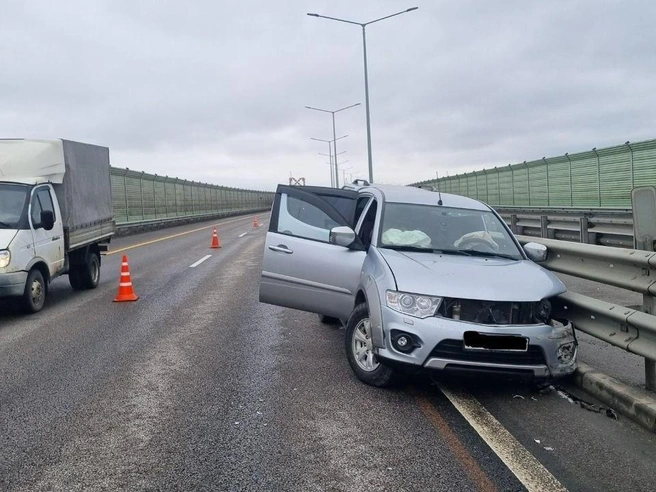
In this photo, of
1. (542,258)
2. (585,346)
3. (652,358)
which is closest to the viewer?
→ (652,358)

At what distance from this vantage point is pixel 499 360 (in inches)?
193

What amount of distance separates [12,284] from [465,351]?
6535mm

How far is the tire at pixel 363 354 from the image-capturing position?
5395 mm

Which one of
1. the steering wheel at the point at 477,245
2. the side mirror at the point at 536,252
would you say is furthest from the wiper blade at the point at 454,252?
the side mirror at the point at 536,252

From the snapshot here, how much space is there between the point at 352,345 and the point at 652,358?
2.36 m

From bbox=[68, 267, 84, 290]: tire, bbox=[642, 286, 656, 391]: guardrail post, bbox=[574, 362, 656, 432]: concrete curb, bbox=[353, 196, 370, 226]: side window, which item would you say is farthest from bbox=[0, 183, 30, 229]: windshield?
bbox=[642, 286, 656, 391]: guardrail post

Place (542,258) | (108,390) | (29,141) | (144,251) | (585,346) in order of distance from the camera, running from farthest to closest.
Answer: (144,251)
(29,141)
(585,346)
(542,258)
(108,390)

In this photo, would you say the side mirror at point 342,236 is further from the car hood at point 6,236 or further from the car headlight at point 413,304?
the car hood at point 6,236

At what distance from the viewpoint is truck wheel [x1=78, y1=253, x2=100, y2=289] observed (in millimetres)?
11852

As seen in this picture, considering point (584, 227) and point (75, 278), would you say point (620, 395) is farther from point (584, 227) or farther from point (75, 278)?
point (584, 227)

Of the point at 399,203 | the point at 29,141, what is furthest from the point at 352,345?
the point at 29,141

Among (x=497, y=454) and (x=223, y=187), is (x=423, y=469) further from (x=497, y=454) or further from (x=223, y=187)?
(x=223, y=187)

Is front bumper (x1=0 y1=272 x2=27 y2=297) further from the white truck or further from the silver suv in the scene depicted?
the silver suv

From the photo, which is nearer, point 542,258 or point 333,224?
point 542,258
